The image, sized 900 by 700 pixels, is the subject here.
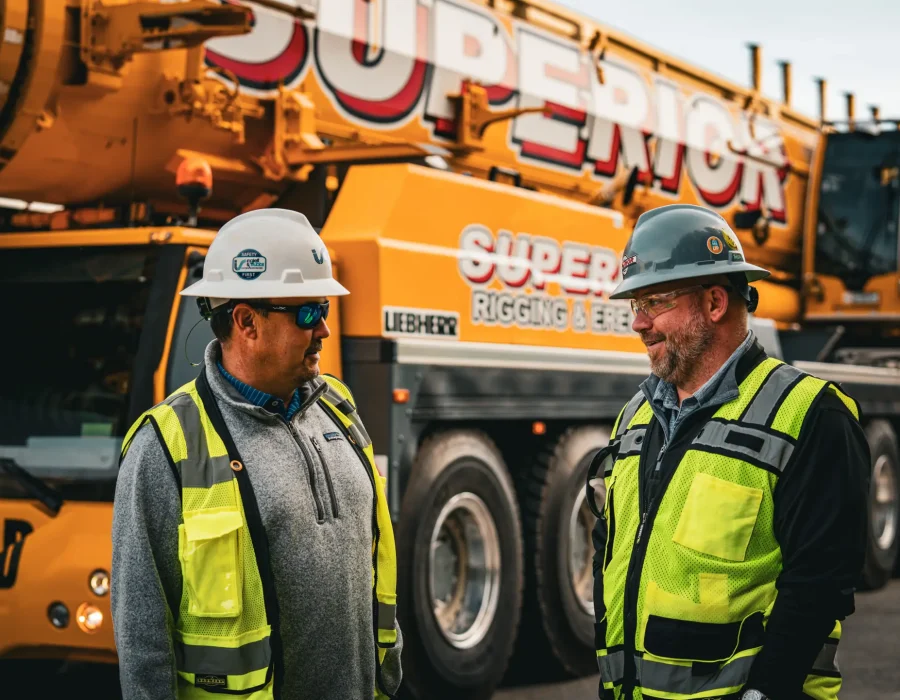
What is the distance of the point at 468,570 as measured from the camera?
696 centimetres

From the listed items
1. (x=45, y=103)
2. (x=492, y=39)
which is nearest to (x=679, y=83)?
(x=492, y=39)

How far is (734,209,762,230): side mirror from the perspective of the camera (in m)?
11.7

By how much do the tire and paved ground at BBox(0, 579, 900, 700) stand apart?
184mm

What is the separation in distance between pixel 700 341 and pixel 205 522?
1151 millimetres

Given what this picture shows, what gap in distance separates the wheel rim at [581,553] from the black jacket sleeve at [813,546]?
15.5 ft

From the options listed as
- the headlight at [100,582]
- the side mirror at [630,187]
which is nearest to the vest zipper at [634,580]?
the headlight at [100,582]

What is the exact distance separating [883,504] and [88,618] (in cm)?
803

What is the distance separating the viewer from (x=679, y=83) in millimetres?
10609

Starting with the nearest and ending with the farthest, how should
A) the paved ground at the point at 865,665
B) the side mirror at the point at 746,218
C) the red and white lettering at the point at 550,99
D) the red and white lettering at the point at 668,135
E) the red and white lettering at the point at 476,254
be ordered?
the red and white lettering at the point at 476,254 → the paved ground at the point at 865,665 → the red and white lettering at the point at 550,99 → the red and white lettering at the point at 668,135 → the side mirror at the point at 746,218

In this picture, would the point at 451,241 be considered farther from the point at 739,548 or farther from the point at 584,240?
the point at 739,548

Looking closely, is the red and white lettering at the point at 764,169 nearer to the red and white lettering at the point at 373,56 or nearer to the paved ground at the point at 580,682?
the paved ground at the point at 580,682

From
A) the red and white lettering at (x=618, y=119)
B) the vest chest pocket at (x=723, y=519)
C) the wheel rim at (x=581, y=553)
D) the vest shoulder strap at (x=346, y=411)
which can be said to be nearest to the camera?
the vest chest pocket at (x=723, y=519)

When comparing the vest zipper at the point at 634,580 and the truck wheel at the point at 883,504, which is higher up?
the vest zipper at the point at 634,580

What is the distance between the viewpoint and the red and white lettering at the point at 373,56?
23.2 ft
